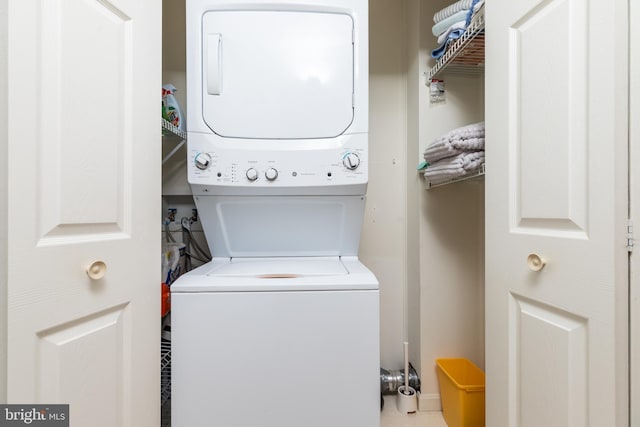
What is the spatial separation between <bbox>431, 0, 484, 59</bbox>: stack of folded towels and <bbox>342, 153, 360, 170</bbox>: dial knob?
746 millimetres

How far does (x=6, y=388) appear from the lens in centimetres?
62

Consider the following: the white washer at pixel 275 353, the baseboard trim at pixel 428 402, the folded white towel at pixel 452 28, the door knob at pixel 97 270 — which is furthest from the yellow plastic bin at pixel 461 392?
the folded white towel at pixel 452 28

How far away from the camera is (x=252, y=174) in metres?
1.22

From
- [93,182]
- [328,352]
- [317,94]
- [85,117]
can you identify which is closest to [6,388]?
[93,182]

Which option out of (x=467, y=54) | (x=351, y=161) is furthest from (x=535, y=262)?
(x=467, y=54)

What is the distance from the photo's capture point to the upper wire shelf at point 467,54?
3.83ft

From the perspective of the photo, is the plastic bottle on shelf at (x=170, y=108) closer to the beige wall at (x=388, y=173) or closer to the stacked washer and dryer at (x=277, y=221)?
the stacked washer and dryer at (x=277, y=221)

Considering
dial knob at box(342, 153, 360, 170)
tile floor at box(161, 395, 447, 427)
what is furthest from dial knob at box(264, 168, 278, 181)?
tile floor at box(161, 395, 447, 427)

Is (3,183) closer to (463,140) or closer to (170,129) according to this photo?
(170,129)

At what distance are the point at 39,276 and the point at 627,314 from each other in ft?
Answer: 4.51

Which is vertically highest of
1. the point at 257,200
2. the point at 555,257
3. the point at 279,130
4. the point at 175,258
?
the point at 279,130

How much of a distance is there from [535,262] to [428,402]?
124 cm

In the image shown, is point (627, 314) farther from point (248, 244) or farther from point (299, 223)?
point (248, 244)

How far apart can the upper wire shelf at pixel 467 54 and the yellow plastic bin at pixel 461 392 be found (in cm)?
162
